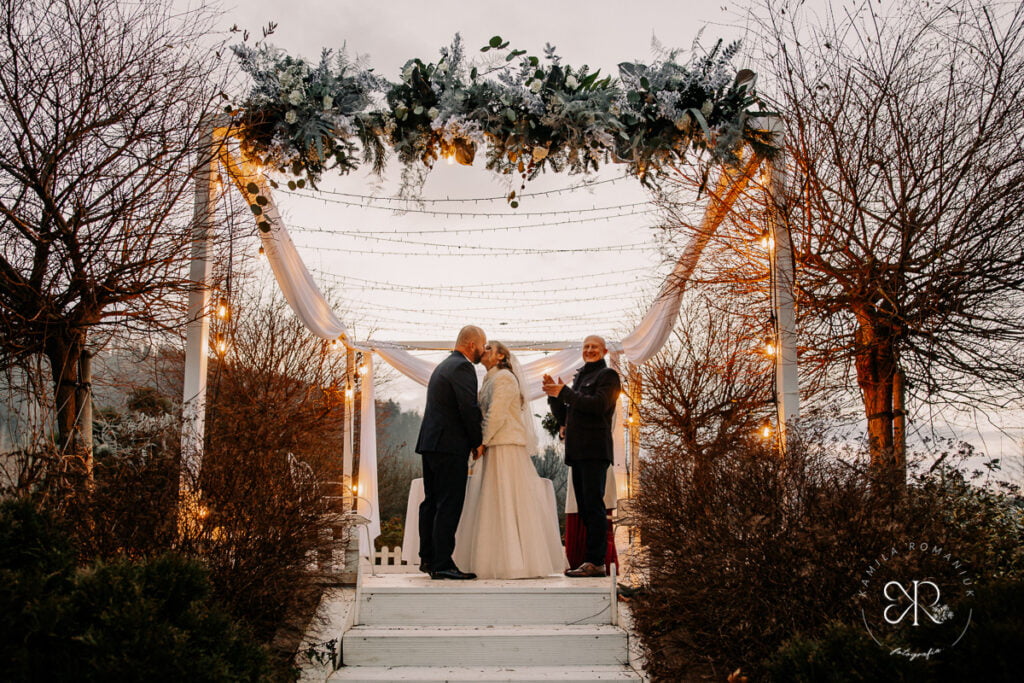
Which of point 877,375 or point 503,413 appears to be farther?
point 877,375

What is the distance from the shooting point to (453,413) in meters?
7.00

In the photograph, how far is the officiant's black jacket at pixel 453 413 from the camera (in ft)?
22.6

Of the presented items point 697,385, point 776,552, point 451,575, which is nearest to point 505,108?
point 451,575

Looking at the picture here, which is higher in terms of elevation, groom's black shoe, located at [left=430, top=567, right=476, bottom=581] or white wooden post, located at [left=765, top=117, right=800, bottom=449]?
white wooden post, located at [left=765, top=117, right=800, bottom=449]

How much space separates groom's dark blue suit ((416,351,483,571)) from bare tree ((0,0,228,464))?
2.06 meters

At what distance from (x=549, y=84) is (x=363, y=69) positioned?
138cm

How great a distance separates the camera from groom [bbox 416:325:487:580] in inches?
269

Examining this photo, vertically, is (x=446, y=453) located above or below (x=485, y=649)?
above

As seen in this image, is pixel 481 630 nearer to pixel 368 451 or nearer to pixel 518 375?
pixel 518 375

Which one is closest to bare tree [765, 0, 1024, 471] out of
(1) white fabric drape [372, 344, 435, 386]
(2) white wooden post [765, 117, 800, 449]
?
(2) white wooden post [765, 117, 800, 449]

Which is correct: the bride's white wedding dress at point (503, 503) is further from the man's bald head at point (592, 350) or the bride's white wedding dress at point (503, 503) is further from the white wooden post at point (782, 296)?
the white wooden post at point (782, 296)

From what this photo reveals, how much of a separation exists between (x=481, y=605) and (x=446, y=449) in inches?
49.7

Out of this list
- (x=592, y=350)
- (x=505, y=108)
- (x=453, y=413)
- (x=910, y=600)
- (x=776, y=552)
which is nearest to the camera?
(x=910, y=600)

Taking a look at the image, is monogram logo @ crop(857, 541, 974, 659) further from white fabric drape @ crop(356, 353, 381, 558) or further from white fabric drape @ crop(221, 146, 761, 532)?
white fabric drape @ crop(356, 353, 381, 558)
